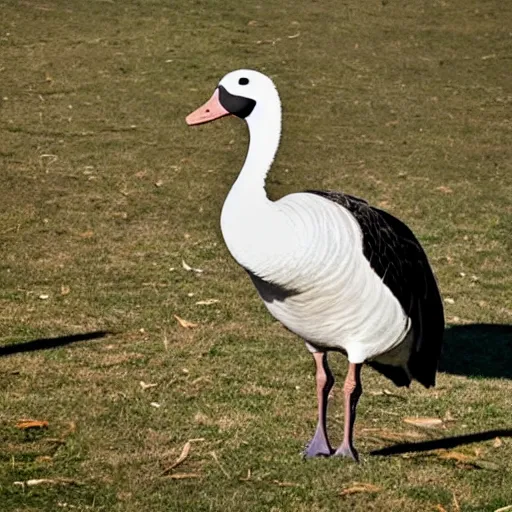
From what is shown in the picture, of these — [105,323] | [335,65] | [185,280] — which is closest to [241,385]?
[105,323]

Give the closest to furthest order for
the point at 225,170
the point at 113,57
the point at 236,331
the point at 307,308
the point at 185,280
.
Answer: the point at 307,308 < the point at 236,331 < the point at 185,280 < the point at 225,170 < the point at 113,57

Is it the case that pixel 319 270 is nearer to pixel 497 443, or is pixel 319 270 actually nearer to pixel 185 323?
pixel 497 443

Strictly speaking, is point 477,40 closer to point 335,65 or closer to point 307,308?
point 335,65

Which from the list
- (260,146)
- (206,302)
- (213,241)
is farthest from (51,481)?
(213,241)

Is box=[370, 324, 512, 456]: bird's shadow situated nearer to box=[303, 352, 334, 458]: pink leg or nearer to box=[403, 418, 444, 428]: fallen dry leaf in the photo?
box=[403, 418, 444, 428]: fallen dry leaf

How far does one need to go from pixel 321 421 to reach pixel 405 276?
0.80m

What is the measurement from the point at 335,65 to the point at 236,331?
955 centimetres

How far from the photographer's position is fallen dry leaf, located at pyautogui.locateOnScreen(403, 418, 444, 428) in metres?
6.82

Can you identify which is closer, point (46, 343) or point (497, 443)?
point (497, 443)

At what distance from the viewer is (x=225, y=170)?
12547 millimetres

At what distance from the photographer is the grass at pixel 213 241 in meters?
6.07

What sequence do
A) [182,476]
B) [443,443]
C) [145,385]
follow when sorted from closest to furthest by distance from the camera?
1. [182,476]
2. [443,443]
3. [145,385]

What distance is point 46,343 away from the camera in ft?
26.0

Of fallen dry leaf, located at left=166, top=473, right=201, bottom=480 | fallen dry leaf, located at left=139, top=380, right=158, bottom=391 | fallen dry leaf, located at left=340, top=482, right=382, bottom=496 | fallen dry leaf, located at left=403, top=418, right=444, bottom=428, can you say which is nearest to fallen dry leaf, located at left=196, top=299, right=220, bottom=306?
fallen dry leaf, located at left=139, top=380, right=158, bottom=391
